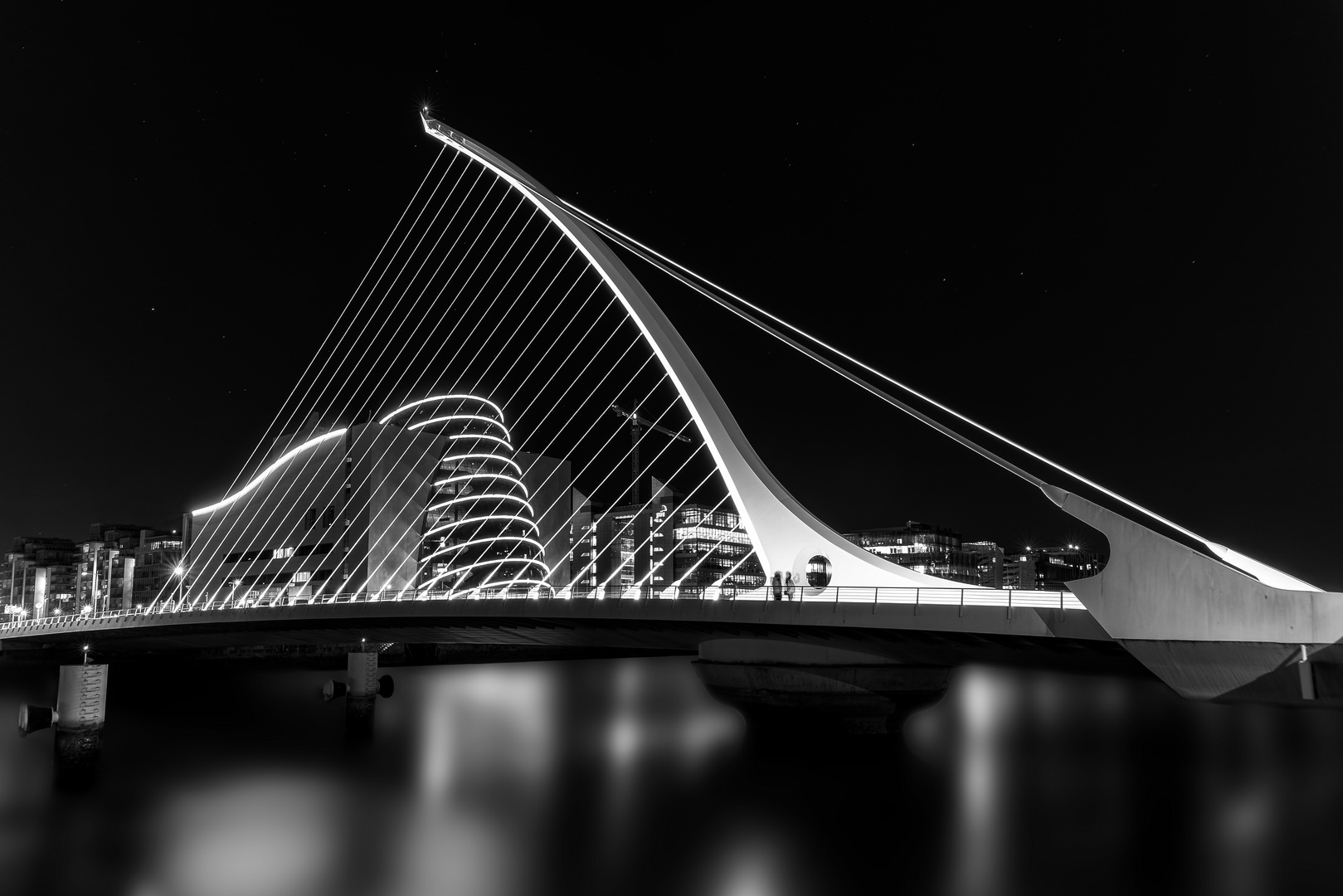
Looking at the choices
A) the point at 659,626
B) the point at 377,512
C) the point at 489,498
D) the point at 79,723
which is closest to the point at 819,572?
the point at 659,626

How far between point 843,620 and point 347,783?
15.4 meters

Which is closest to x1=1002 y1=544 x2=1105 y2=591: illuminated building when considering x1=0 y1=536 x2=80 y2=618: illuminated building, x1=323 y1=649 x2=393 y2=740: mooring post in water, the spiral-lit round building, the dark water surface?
the spiral-lit round building

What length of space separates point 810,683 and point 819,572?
4.29 m

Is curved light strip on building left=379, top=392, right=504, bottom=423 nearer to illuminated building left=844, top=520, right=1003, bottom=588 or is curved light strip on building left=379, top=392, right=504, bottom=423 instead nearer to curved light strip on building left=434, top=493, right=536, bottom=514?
curved light strip on building left=434, top=493, right=536, bottom=514

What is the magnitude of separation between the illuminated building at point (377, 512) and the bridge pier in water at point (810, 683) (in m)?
37.1

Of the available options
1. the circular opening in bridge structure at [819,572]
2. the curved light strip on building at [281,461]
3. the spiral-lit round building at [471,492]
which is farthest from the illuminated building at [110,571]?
the circular opening in bridge structure at [819,572]

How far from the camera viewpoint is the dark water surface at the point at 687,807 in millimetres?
17375

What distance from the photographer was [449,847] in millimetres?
19547

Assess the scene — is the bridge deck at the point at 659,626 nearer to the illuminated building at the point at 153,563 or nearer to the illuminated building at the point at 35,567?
the illuminated building at the point at 153,563

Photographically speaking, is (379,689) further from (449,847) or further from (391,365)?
(449,847)

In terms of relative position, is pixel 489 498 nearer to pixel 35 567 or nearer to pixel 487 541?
pixel 487 541

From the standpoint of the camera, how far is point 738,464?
80.5 ft

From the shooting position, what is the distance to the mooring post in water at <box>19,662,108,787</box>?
26.1 meters

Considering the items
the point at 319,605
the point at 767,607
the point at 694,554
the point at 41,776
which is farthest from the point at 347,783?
the point at 694,554
